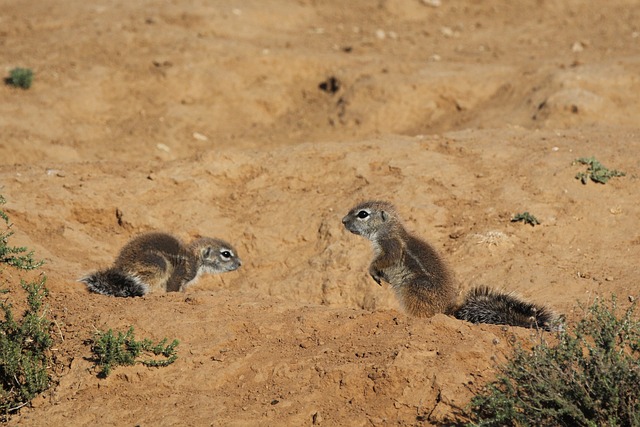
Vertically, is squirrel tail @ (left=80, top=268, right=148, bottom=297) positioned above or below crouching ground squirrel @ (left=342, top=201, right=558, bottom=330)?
below

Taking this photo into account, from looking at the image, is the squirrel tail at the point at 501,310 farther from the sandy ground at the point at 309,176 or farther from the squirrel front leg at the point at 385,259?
the squirrel front leg at the point at 385,259

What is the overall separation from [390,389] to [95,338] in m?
2.42

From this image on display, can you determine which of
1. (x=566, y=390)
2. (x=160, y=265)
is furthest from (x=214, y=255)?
(x=566, y=390)

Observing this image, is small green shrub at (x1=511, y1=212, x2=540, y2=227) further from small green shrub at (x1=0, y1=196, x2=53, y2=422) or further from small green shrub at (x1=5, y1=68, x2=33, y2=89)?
small green shrub at (x1=5, y1=68, x2=33, y2=89)

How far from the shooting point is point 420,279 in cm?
805

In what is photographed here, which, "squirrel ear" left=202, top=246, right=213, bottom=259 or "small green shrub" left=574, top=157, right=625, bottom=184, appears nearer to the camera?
"squirrel ear" left=202, top=246, right=213, bottom=259

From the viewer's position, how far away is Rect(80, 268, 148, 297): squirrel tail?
8.34 m

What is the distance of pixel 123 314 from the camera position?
7.14 metres

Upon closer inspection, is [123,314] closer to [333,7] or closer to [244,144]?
[244,144]

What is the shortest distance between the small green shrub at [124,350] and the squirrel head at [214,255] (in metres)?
3.10

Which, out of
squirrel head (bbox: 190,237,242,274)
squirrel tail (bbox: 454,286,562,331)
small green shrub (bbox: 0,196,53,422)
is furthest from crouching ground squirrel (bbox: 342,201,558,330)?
small green shrub (bbox: 0,196,53,422)

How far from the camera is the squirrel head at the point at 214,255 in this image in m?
9.83

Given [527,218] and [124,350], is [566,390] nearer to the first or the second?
[124,350]

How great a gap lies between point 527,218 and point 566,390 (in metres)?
4.49
